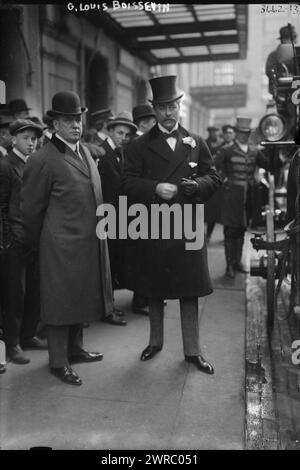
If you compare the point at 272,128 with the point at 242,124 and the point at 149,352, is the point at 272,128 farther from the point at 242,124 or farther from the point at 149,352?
the point at 149,352

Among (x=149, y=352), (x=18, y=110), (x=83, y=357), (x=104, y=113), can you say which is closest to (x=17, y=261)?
(x=83, y=357)

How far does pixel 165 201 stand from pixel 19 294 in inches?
54.8

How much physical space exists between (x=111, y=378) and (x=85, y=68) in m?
7.31

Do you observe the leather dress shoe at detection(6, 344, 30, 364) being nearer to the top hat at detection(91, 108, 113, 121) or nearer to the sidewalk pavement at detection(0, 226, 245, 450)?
the sidewalk pavement at detection(0, 226, 245, 450)

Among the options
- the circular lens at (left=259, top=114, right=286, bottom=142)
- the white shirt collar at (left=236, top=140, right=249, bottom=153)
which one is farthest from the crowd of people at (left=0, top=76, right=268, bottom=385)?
the white shirt collar at (left=236, top=140, right=249, bottom=153)

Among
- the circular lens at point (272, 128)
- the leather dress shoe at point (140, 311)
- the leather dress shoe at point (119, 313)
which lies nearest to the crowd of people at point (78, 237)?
the leather dress shoe at point (119, 313)

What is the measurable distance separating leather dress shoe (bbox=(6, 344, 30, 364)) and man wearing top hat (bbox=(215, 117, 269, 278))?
3260 mm

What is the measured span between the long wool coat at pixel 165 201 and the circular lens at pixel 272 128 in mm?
1302

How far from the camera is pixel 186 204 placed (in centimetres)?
385

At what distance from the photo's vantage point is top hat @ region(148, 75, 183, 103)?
371cm

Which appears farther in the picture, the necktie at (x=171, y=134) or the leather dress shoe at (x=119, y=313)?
the leather dress shoe at (x=119, y=313)

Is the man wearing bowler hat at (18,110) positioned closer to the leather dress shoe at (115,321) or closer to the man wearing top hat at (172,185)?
the man wearing top hat at (172,185)

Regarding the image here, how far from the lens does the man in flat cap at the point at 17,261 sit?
397cm

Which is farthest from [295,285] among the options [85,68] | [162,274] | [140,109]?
[85,68]
